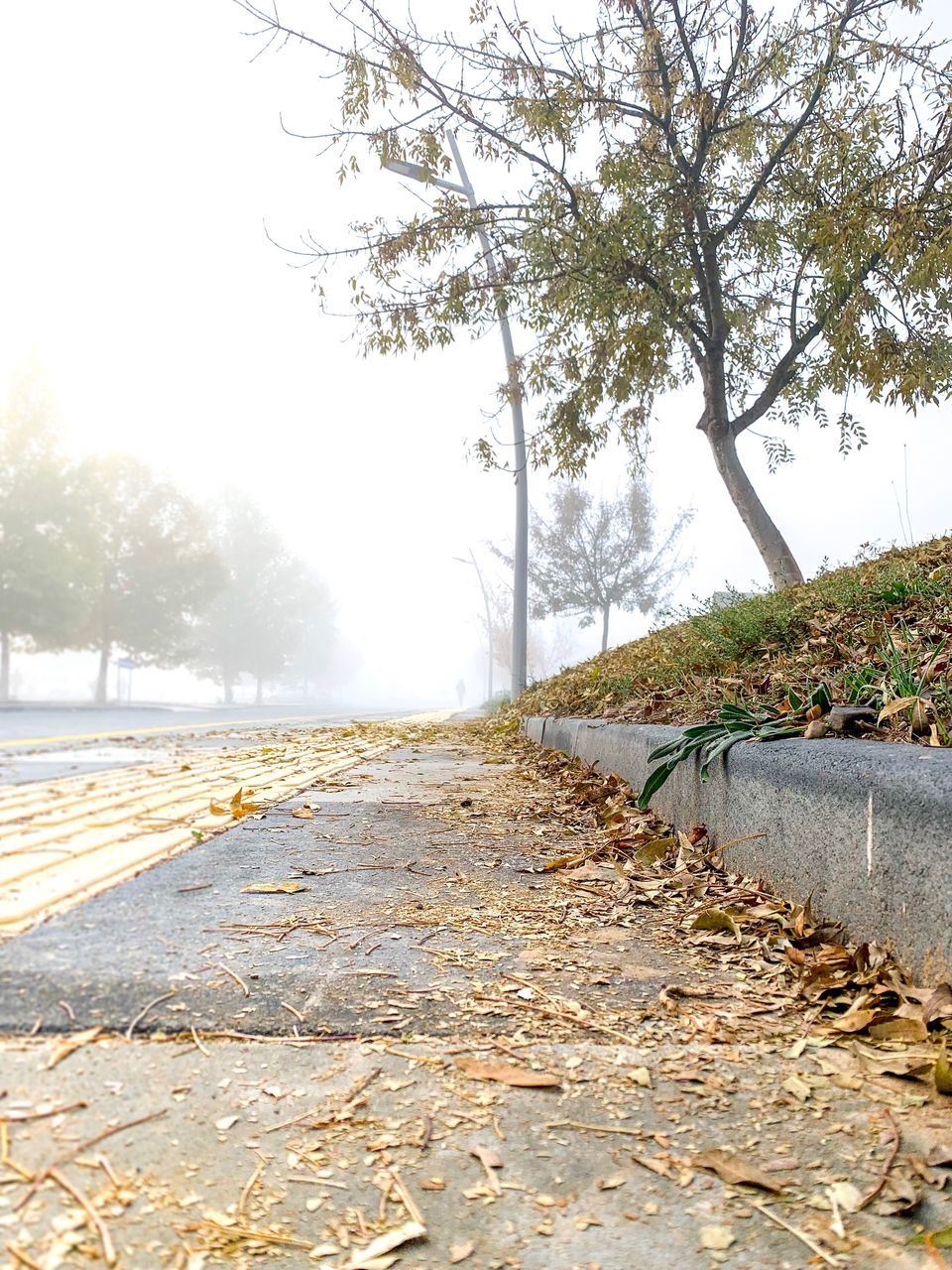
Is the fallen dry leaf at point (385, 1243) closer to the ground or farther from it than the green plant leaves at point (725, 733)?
closer to the ground

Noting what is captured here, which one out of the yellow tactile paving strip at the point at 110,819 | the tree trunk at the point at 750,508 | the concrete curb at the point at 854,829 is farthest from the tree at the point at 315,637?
the concrete curb at the point at 854,829

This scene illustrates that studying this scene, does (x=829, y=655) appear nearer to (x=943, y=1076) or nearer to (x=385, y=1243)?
(x=943, y=1076)

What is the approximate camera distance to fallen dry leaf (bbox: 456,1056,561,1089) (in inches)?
52.2

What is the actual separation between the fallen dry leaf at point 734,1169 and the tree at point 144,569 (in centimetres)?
3132

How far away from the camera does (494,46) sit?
7.06m

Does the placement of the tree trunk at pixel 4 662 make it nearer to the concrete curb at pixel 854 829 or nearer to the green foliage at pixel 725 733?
the green foliage at pixel 725 733

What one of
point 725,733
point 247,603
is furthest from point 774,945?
point 247,603

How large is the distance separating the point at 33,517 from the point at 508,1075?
91.6 ft

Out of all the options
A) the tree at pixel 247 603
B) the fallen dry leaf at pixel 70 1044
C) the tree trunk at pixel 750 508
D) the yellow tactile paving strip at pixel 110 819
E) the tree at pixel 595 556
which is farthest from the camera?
the tree at pixel 247 603

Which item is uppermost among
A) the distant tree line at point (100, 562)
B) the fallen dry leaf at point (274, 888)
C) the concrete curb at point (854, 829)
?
the distant tree line at point (100, 562)

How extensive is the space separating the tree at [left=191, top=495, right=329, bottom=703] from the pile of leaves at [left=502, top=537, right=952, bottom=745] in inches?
1693

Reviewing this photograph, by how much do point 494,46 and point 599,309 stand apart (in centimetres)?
226

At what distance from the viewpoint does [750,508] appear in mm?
8727

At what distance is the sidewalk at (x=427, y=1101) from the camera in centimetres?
96
